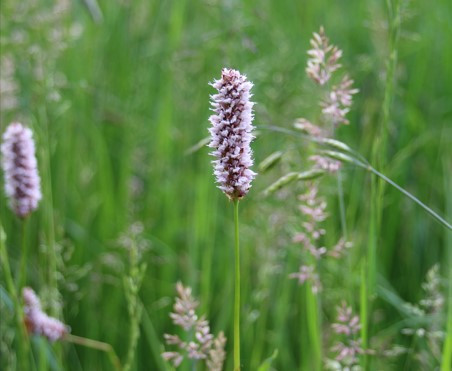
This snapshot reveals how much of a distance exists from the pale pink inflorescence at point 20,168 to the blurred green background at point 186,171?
394 millimetres

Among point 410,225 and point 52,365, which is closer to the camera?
point 52,365

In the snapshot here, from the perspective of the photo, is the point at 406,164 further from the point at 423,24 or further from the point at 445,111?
the point at 423,24

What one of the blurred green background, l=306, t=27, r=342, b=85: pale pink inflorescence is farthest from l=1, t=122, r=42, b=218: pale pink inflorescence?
l=306, t=27, r=342, b=85: pale pink inflorescence

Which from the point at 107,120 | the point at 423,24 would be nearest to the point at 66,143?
the point at 107,120

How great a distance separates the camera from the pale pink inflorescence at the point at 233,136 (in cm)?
125

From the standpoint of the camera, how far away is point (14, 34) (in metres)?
2.98

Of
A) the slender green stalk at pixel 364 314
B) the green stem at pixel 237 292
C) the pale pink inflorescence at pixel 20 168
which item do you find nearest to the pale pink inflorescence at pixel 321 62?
the slender green stalk at pixel 364 314

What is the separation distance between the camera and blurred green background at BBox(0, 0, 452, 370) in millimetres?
2592

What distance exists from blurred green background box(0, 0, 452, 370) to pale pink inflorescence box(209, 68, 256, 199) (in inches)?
40.3

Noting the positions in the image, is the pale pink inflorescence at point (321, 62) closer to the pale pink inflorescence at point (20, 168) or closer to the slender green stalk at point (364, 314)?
the slender green stalk at point (364, 314)

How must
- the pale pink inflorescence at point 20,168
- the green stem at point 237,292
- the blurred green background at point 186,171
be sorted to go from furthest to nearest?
the blurred green background at point 186,171
the pale pink inflorescence at point 20,168
the green stem at point 237,292

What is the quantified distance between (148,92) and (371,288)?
2.28 metres

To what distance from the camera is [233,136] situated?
125cm

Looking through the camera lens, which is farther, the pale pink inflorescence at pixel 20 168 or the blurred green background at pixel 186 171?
the blurred green background at pixel 186 171
